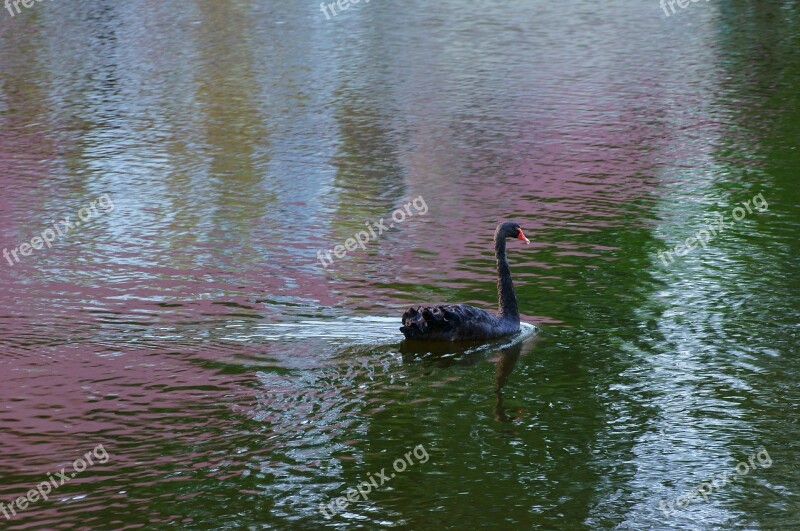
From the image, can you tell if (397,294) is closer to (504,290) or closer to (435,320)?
→ (504,290)

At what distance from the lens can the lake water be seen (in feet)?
28.5

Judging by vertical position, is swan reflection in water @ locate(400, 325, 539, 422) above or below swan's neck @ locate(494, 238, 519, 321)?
below

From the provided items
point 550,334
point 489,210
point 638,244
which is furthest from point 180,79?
point 550,334

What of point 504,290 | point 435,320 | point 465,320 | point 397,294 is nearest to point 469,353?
point 465,320

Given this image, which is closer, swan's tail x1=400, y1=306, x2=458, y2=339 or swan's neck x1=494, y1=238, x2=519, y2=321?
swan's tail x1=400, y1=306, x2=458, y2=339

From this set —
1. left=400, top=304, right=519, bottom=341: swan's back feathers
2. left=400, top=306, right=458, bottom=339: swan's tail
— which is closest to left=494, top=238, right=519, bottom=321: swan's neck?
left=400, top=304, right=519, bottom=341: swan's back feathers

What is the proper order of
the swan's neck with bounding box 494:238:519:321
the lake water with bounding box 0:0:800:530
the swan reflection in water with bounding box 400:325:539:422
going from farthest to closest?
the swan's neck with bounding box 494:238:519:321 < the swan reflection in water with bounding box 400:325:539:422 < the lake water with bounding box 0:0:800:530

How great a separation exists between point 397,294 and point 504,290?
1355mm

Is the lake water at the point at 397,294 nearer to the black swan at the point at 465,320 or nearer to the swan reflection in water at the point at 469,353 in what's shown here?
the swan reflection in water at the point at 469,353

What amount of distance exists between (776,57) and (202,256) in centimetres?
1771

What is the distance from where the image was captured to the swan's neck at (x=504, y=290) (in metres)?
11.9

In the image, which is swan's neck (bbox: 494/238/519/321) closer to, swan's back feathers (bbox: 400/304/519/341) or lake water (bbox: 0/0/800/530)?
swan's back feathers (bbox: 400/304/519/341)

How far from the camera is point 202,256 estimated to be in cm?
1453

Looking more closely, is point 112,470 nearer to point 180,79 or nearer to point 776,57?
point 180,79
